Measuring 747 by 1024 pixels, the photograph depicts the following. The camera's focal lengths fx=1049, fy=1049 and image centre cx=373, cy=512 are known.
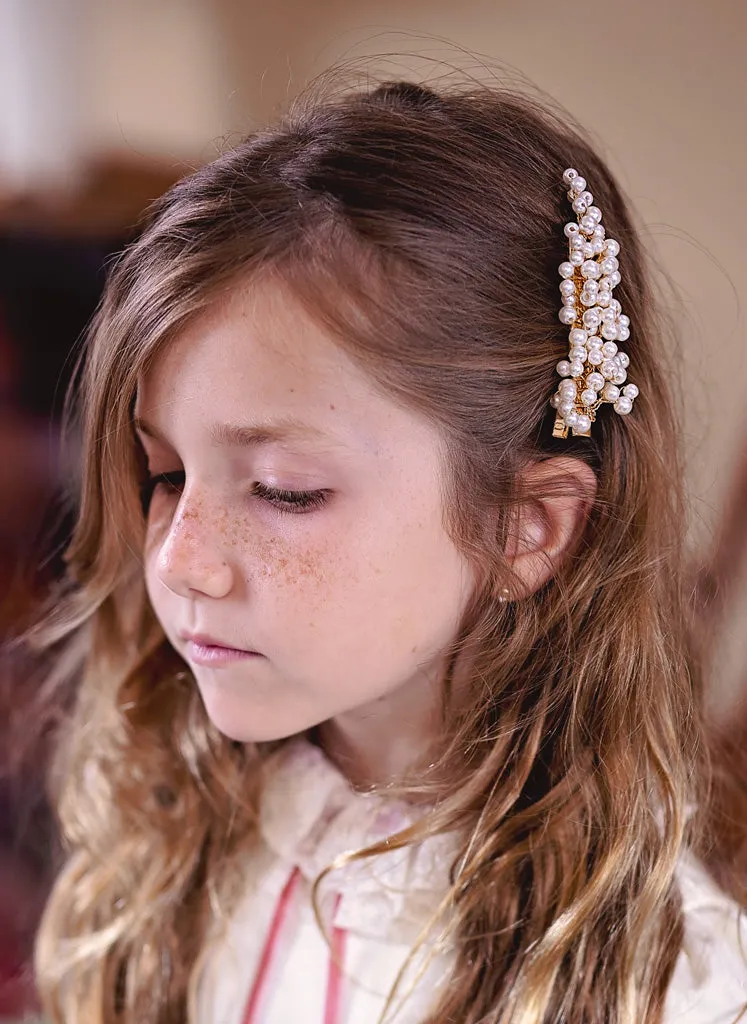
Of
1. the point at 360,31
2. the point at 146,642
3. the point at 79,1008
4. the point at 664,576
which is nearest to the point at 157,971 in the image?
the point at 79,1008

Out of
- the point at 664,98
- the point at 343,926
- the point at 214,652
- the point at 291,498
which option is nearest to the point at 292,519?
the point at 291,498

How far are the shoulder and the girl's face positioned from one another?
276 millimetres

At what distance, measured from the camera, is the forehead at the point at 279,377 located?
0.65 meters

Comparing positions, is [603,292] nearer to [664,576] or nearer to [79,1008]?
[664,576]

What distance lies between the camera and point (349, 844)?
32.6 inches

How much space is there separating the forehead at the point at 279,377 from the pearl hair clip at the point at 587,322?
119mm

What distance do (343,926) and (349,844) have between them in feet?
0.20

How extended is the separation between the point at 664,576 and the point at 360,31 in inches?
28.1

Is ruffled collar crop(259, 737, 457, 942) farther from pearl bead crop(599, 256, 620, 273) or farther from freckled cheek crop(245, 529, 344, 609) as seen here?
pearl bead crop(599, 256, 620, 273)

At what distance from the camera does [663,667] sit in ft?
2.55

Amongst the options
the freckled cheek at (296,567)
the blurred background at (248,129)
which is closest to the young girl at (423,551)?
the freckled cheek at (296,567)

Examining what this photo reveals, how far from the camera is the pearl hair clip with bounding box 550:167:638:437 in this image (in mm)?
709

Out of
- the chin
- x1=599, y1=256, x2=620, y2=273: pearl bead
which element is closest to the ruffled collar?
the chin

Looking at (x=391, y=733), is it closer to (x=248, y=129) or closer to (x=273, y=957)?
(x=273, y=957)
